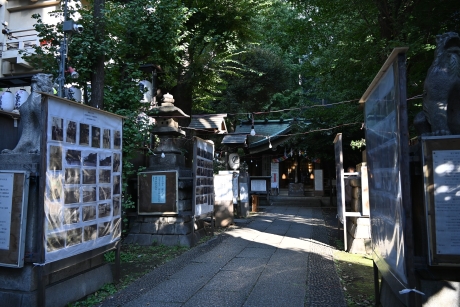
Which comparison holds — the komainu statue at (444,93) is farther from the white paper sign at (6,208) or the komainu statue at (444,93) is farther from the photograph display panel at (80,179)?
the white paper sign at (6,208)

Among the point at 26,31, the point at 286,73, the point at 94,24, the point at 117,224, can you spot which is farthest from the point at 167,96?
the point at 286,73

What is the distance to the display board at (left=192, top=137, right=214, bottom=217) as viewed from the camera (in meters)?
9.78

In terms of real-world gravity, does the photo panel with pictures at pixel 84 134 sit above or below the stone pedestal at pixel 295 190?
above

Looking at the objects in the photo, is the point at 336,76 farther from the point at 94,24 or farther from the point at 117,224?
the point at 117,224

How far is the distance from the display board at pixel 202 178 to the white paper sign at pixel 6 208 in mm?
5576

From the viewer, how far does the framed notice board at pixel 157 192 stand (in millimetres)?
9477

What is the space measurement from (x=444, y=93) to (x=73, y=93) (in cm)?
798

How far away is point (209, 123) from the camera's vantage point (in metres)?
14.9

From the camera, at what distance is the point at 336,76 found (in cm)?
1144

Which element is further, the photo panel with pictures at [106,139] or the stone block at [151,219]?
the stone block at [151,219]

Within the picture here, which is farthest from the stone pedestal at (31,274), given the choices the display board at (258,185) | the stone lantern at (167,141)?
the display board at (258,185)

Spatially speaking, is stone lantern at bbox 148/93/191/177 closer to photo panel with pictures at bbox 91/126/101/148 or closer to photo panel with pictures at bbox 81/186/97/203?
photo panel with pictures at bbox 91/126/101/148

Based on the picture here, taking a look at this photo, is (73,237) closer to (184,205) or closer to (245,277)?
(245,277)

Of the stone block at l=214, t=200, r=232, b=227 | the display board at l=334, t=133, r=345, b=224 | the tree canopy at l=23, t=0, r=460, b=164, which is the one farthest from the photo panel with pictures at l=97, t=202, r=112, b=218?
the stone block at l=214, t=200, r=232, b=227
